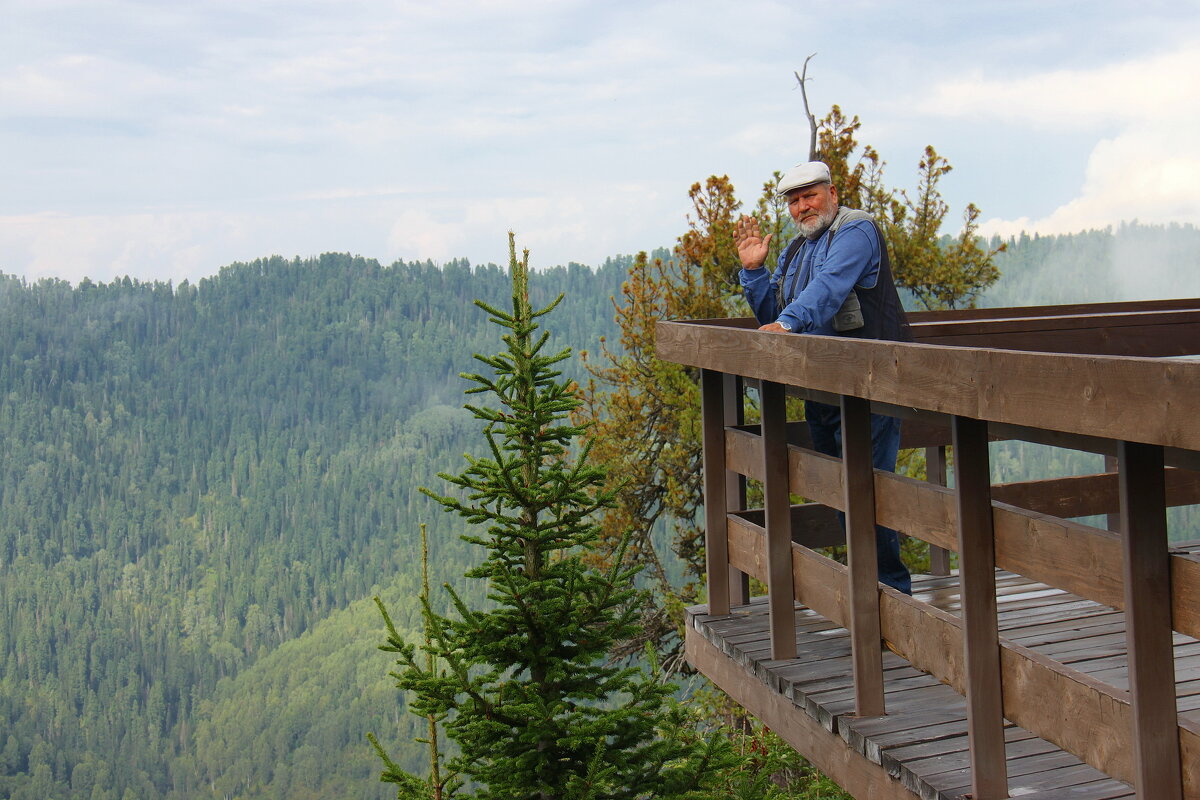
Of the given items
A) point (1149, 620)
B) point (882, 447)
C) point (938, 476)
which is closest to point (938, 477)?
point (938, 476)

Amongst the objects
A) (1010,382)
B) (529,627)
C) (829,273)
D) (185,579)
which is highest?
(829,273)

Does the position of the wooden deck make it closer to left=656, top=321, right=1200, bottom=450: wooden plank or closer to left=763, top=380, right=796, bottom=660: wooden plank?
left=763, top=380, right=796, bottom=660: wooden plank

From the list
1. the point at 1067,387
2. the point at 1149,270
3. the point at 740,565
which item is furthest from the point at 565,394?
the point at 1149,270

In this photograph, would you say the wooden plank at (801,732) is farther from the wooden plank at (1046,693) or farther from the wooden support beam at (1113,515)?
the wooden support beam at (1113,515)

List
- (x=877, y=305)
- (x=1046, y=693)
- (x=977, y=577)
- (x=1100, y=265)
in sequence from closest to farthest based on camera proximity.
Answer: (x=1046, y=693) < (x=977, y=577) < (x=877, y=305) < (x=1100, y=265)

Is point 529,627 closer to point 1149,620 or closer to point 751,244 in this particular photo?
point 751,244

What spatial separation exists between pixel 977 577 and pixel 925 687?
3.57ft

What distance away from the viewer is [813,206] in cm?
400

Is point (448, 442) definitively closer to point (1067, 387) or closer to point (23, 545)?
point (23, 545)

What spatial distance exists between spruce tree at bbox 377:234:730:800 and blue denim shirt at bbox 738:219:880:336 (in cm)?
148

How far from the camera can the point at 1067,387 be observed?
2008 mm

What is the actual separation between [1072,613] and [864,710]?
1298mm

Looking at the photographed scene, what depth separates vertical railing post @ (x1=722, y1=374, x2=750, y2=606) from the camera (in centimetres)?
407

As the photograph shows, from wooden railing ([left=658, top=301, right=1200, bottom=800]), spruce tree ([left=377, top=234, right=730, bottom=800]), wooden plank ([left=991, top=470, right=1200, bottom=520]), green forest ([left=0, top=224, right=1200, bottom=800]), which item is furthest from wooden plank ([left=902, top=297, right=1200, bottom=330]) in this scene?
green forest ([left=0, top=224, right=1200, bottom=800])
